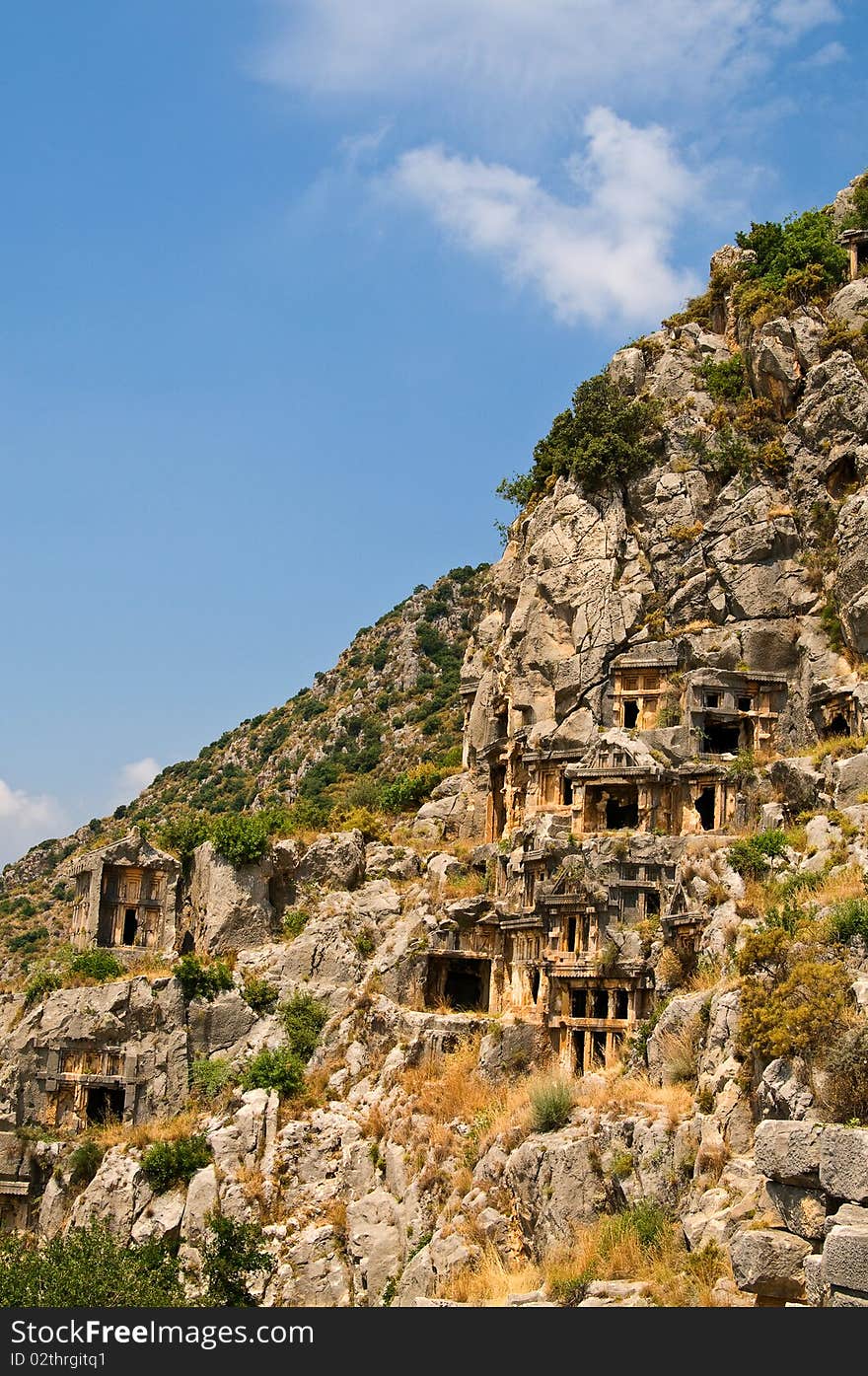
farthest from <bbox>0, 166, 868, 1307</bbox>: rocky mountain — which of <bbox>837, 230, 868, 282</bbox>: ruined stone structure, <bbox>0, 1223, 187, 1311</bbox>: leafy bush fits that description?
<bbox>0, 1223, 187, 1311</bbox>: leafy bush

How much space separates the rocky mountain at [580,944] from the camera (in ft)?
104

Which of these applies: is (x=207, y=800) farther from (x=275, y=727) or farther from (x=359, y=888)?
(x=359, y=888)

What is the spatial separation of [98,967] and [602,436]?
30585 millimetres

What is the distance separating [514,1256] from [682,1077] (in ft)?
19.2

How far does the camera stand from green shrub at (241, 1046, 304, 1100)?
5125 centimetres

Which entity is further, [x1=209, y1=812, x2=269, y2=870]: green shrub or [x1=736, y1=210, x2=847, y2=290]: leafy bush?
[x1=736, y1=210, x2=847, y2=290]: leafy bush

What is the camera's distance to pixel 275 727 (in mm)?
133625

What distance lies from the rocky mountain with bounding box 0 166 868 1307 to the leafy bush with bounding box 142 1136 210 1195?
7cm

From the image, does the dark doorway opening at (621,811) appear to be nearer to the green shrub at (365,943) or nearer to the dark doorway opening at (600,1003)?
the dark doorway opening at (600,1003)

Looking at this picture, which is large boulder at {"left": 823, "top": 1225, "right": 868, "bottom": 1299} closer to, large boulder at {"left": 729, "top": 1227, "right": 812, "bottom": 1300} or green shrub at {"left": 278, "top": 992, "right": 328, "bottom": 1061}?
large boulder at {"left": 729, "top": 1227, "right": 812, "bottom": 1300}

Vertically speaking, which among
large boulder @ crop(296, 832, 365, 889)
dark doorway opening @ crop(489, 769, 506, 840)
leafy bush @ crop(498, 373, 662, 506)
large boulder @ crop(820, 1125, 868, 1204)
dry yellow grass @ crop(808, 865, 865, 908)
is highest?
leafy bush @ crop(498, 373, 662, 506)

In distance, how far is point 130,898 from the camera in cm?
6350

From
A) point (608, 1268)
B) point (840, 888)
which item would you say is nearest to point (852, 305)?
point (840, 888)

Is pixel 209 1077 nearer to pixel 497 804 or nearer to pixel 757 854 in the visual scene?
pixel 497 804
